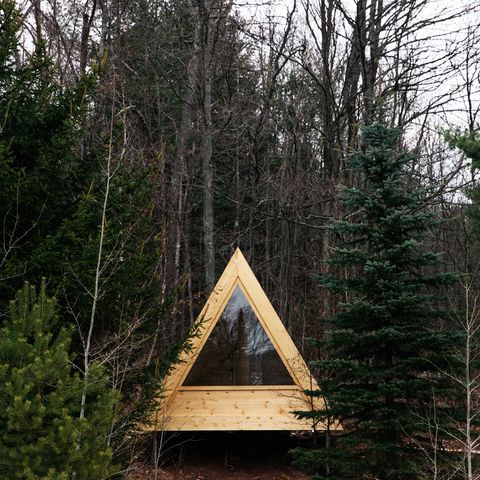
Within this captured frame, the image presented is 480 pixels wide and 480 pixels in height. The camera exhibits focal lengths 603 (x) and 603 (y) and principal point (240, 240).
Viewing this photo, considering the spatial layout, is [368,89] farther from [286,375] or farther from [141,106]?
[141,106]

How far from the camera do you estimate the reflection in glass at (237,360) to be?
9984 mm

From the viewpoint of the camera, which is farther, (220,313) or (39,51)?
(220,313)

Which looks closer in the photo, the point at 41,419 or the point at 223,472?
the point at 41,419

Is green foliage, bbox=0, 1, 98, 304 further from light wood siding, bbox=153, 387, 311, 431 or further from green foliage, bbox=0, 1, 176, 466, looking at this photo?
light wood siding, bbox=153, 387, 311, 431

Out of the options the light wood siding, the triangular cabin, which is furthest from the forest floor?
the triangular cabin

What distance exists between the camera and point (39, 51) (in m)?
7.47

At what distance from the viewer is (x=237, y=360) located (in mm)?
10023

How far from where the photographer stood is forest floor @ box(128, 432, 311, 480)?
9961 millimetres

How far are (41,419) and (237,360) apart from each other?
236 inches

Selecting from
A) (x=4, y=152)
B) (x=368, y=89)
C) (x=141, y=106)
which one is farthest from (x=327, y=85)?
(x=141, y=106)

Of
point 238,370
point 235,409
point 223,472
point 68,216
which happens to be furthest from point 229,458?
point 68,216

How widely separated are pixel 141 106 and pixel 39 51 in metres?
10.9

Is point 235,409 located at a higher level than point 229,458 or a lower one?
higher

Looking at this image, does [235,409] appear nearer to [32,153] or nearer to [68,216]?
[68,216]
